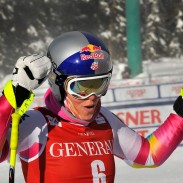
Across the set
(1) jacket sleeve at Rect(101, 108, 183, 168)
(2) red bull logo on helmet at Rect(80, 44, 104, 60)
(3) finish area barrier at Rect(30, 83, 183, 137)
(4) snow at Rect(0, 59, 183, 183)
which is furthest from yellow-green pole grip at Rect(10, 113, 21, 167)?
(3) finish area barrier at Rect(30, 83, 183, 137)

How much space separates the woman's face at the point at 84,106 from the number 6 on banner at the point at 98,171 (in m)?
0.24

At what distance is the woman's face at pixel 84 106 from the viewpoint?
9.59 feet

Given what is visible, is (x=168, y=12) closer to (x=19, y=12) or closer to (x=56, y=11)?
(x=56, y=11)

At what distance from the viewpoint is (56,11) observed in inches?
1162

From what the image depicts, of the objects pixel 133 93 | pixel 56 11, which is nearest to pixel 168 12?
pixel 56 11

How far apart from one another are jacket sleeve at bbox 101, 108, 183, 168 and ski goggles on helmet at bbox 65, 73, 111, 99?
1.19ft

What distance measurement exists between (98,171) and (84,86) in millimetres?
453

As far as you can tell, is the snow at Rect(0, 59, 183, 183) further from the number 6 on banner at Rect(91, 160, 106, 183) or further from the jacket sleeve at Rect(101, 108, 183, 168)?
the number 6 on banner at Rect(91, 160, 106, 183)

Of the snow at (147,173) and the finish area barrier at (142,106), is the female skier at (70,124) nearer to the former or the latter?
the snow at (147,173)

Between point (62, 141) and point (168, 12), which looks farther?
point (168, 12)

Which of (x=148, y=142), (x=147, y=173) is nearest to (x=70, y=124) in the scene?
(x=148, y=142)

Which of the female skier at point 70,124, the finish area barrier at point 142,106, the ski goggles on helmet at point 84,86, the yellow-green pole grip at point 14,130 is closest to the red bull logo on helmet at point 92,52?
the female skier at point 70,124

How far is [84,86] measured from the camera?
2.92 meters

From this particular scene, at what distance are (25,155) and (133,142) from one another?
2.29 ft
